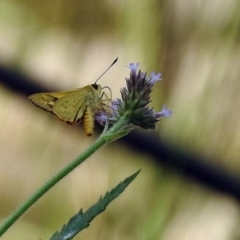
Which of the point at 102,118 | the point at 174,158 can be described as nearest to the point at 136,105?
the point at 102,118

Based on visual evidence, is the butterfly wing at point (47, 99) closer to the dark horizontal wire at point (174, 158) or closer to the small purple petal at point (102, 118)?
the small purple petal at point (102, 118)

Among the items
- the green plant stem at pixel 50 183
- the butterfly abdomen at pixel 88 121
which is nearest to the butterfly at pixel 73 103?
the butterfly abdomen at pixel 88 121

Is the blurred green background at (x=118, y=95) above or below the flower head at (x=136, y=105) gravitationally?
below

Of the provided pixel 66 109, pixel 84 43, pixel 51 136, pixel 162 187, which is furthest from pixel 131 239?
pixel 66 109

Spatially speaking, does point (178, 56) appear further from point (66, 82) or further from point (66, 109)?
point (66, 109)

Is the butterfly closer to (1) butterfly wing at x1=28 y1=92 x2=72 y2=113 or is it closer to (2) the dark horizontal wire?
(1) butterfly wing at x1=28 y1=92 x2=72 y2=113

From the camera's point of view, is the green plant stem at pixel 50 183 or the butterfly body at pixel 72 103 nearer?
the green plant stem at pixel 50 183

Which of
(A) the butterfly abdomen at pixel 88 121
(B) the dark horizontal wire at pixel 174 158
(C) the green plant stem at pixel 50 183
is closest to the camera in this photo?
(C) the green plant stem at pixel 50 183

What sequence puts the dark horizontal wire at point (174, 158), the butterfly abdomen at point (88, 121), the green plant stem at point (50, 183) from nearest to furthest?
the green plant stem at point (50, 183) → the butterfly abdomen at point (88, 121) → the dark horizontal wire at point (174, 158)
